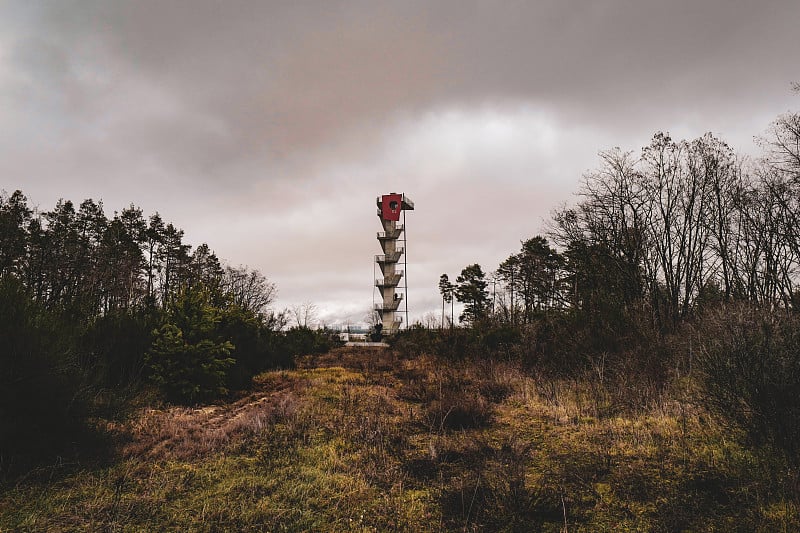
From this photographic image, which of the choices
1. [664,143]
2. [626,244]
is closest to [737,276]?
[626,244]

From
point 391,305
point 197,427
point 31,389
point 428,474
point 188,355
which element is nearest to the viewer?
point 31,389

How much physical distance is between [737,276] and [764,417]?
17282 millimetres

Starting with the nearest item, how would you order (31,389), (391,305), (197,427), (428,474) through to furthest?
1. (31,389)
2. (428,474)
3. (197,427)
4. (391,305)

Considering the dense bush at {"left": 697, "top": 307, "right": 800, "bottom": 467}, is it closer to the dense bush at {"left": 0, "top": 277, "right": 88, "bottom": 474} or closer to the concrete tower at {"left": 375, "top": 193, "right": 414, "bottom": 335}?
the dense bush at {"left": 0, "top": 277, "right": 88, "bottom": 474}

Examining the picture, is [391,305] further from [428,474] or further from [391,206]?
[428,474]

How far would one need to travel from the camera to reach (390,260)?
4406cm

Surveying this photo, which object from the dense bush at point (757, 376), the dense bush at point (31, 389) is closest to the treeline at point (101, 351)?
the dense bush at point (31, 389)

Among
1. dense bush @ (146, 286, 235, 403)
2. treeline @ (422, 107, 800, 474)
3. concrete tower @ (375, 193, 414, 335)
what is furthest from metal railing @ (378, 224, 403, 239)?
dense bush @ (146, 286, 235, 403)

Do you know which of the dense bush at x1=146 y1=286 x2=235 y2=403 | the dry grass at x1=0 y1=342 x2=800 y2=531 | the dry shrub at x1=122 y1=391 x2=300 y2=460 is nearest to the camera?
the dry grass at x1=0 y1=342 x2=800 y2=531

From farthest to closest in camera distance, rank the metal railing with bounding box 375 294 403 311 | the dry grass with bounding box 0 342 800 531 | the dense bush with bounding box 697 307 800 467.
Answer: the metal railing with bounding box 375 294 403 311
the dense bush with bounding box 697 307 800 467
the dry grass with bounding box 0 342 800 531

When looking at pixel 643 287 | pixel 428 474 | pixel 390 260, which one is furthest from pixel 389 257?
pixel 428 474

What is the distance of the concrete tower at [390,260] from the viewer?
4366 centimetres

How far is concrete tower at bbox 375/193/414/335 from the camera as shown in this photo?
43.7 metres

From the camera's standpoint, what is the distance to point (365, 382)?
12.1 meters
